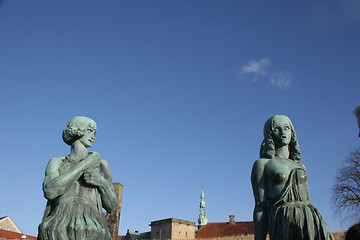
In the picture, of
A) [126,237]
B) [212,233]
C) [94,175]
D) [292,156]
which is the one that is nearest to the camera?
[94,175]

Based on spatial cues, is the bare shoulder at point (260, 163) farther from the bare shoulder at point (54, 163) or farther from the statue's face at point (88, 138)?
the bare shoulder at point (54, 163)

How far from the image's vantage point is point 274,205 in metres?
4.50

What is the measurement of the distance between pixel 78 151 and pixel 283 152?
295cm

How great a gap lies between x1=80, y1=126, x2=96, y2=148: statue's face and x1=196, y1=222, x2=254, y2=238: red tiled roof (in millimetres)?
56725

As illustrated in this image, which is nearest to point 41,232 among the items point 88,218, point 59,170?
point 88,218

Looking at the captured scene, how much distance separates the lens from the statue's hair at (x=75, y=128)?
188 inches

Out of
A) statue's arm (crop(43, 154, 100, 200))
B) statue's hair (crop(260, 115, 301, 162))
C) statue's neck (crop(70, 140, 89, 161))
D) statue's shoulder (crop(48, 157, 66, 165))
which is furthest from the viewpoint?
statue's hair (crop(260, 115, 301, 162))

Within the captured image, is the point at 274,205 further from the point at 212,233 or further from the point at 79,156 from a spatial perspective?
the point at 212,233

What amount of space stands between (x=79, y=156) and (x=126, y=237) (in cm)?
6647

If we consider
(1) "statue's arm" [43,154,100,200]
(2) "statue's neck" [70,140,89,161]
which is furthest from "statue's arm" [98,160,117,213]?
(2) "statue's neck" [70,140,89,161]

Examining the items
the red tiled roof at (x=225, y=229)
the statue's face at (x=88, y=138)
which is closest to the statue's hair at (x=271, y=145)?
the statue's face at (x=88, y=138)

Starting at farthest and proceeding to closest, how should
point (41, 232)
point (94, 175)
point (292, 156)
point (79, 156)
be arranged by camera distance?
point (292, 156)
point (79, 156)
point (94, 175)
point (41, 232)

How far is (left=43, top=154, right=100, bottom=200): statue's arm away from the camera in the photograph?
13.8 ft

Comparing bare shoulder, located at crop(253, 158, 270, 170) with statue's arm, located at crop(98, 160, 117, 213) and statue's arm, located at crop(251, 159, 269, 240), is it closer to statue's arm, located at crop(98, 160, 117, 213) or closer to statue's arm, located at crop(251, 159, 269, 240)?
statue's arm, located at crop(251, 159, 269, 240)
